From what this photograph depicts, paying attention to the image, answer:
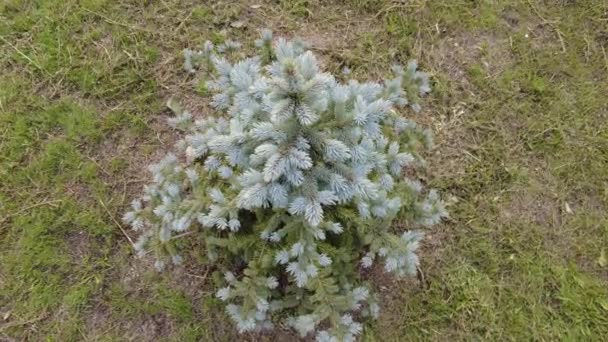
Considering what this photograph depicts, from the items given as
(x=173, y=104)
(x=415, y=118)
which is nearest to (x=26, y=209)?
(x=173, y=104)

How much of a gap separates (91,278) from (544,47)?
409cm

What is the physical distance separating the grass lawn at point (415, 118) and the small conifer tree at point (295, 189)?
66 centimetres

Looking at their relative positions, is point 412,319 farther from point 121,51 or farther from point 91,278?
point 121,51

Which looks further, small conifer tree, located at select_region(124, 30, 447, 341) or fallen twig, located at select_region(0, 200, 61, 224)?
fallen twig, located at select_region(0, 200, 61, 224)

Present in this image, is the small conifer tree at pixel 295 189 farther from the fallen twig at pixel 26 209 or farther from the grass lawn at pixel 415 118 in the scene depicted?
the fallen twig at pixel 26 209

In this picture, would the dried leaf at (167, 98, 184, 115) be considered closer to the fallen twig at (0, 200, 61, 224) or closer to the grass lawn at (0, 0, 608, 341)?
the grass lawn at (0, 0, 608, 341)

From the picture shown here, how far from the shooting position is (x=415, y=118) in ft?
13.6

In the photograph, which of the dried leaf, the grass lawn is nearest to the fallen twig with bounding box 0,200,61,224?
the grass lawn

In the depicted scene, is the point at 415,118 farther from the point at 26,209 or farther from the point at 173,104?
the point at 26,209

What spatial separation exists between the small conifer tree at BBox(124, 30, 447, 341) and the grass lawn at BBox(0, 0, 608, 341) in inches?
26.0

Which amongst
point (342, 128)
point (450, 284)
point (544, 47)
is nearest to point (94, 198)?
point (342, 128)

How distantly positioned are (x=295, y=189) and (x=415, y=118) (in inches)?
78.5

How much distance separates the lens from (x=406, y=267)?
9.70ft

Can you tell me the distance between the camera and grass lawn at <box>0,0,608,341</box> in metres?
3.65
